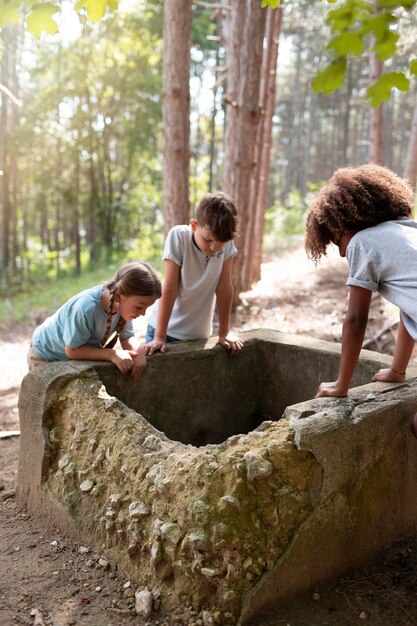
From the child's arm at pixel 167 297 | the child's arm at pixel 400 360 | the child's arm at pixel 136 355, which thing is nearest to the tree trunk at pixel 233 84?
the child's arm at pixel 167 297

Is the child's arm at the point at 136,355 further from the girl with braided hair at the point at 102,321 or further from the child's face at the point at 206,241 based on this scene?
the child's face at the point at 206,241

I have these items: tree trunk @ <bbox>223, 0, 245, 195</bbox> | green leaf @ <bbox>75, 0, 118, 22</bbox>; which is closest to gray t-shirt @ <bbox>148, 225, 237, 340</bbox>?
green leaf @ <bbox>75, 0, 118, 22</bbox>

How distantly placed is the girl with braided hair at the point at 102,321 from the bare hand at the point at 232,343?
21.9 inches

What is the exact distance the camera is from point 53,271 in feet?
59.2

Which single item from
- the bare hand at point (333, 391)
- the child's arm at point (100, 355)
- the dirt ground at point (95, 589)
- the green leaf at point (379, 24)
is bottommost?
the dirt ground at point (95, 589)

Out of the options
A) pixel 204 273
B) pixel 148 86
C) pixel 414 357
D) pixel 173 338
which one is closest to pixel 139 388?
pixel 173 338

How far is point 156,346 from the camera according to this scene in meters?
3.54

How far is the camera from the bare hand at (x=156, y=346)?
11.5ft

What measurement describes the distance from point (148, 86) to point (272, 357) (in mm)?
14171

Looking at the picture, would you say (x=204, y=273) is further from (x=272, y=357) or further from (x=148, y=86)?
(x=148, y=86)

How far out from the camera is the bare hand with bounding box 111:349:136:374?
3291 millimetres

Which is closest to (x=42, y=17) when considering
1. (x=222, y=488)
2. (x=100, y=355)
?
(x=222, y=488)

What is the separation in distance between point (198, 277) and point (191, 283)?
0.18 feet

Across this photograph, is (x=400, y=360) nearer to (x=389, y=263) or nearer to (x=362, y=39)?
(x=389, y=263)
